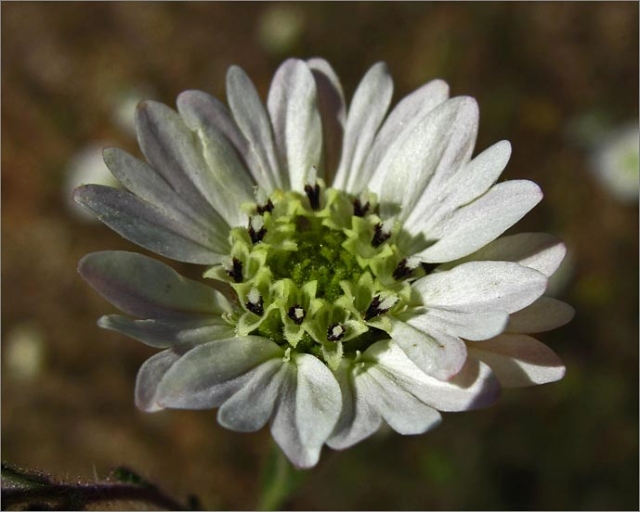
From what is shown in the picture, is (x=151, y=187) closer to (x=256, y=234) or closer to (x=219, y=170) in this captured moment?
(x=219, y=170)

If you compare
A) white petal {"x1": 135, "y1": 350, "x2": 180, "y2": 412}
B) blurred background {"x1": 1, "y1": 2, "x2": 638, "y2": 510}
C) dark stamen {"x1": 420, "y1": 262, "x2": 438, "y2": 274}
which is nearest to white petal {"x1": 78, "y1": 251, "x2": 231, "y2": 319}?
white petal {"x1": 135, "y1": 350, "x2": 180, "y2": 412}

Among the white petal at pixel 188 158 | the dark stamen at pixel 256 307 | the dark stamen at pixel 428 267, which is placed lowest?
the dark stamen at pixel 256 307

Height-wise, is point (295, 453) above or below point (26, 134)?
below

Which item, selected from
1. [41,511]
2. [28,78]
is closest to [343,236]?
[41,511]

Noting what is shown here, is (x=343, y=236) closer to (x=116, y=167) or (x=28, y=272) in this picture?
(x=116, y=167)

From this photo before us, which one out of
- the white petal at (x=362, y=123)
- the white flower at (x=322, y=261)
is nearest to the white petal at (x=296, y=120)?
the white flower at (x=322, y=261)

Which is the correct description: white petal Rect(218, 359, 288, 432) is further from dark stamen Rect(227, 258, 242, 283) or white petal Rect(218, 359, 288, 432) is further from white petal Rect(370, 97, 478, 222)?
white petal Rect(370, 97, 478, 222)

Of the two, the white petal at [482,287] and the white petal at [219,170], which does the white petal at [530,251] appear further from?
the white petal at [219,170]
